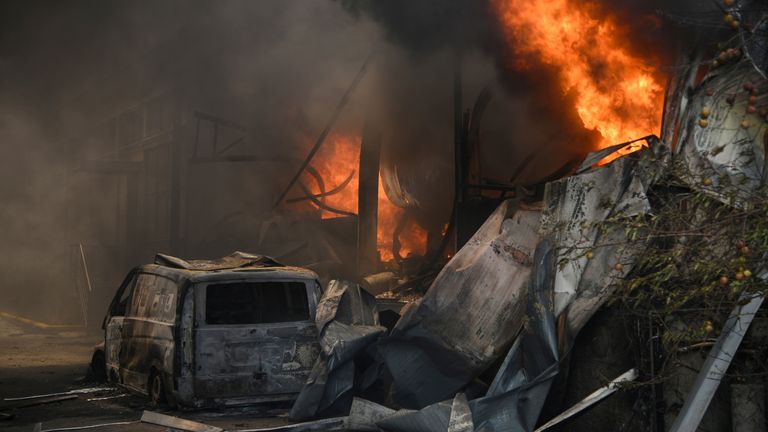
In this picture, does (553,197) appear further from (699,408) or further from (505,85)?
(505,85)

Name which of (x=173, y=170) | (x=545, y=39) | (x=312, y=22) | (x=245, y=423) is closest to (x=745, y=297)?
(x=245, y=423)

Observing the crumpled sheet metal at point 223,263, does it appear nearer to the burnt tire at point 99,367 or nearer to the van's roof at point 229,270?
the van's roof at point 229,270

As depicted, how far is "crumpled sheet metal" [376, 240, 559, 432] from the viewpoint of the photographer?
653cm

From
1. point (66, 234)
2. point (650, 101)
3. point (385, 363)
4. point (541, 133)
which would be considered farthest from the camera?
point (66, 234)

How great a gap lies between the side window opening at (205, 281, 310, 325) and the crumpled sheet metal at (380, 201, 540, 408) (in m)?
1.68

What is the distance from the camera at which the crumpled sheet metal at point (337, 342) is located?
811 cm

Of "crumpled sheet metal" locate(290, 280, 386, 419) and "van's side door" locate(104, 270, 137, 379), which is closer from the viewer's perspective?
"crumpled sheet metal" locate(290, 280, 386, 419)

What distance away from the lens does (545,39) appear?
10219 mm

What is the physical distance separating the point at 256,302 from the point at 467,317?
8.87ft

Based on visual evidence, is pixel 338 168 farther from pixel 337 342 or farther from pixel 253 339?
pixel 337 342

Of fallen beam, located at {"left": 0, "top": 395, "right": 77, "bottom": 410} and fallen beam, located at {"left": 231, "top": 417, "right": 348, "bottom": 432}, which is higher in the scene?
fallen beam, located at {"left": 231, "top": 417, "right": 348, "bottom": 432}

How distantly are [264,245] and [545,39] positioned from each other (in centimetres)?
720

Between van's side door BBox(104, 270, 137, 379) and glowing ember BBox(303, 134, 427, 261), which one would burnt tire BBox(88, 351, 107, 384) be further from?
glowing ember BBox(303, 134, 427, 261)

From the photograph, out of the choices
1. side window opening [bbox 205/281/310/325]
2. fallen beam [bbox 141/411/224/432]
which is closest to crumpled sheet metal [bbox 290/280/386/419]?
side window opening [bbox 205/281/310/325]
